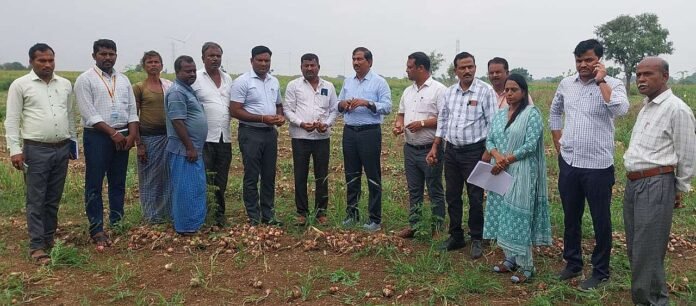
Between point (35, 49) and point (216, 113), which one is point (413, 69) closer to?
point (216, 113)

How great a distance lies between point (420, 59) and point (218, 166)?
2.28 metres

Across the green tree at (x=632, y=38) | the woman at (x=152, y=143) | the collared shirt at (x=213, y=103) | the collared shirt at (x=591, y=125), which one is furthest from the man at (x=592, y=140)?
the green tree at (x=632, y=38)

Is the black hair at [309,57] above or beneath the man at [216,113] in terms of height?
above

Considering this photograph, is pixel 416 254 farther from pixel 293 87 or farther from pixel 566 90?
pixel 293 87

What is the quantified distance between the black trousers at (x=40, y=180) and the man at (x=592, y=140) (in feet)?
13.7

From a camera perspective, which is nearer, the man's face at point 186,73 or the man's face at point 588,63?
the man's face at point 588,63

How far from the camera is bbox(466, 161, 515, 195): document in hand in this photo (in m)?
4.23

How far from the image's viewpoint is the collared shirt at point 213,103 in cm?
529

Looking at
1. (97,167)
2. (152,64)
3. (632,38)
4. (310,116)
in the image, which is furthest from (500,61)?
Answer: (632,38)

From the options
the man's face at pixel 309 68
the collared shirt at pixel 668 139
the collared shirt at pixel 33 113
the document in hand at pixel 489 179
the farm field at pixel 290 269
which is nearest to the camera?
the collared shirt at pixel 668 139

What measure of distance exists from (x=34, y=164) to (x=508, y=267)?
4001 mm

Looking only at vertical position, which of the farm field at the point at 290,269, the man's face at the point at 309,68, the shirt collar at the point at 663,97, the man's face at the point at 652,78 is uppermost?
the man's face at the point at 309,68

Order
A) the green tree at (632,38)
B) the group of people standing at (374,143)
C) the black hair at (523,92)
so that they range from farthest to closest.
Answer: the green tree at (632,38) < the black hair at (523,92) < the group of people standing at (374,143)

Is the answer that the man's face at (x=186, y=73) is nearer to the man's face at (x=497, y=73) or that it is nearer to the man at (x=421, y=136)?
the man at (x=421, y=136)
